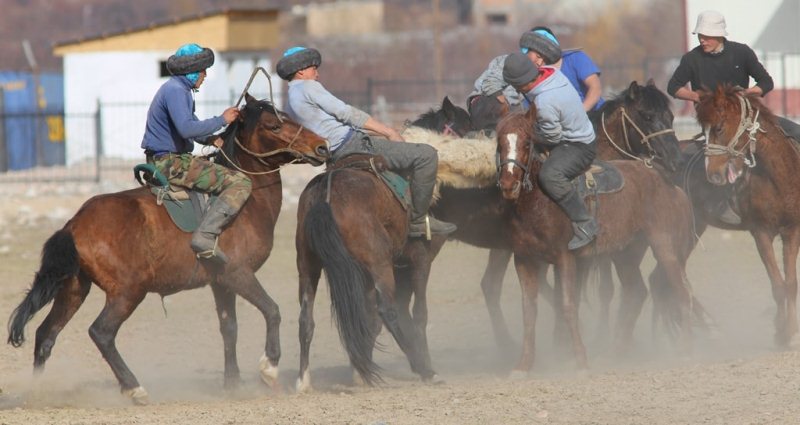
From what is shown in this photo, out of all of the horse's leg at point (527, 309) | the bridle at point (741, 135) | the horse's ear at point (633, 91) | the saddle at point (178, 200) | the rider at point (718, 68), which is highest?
the rider at point (718, 68)

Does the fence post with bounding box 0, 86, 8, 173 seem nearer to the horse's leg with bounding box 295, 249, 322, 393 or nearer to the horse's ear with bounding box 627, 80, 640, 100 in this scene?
the horse's ear with bounding box 627, 80, 640, 100

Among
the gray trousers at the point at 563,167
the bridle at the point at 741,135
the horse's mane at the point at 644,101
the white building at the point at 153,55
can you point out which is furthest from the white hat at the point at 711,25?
the white building at the point at 153,55

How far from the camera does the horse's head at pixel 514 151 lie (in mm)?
8844

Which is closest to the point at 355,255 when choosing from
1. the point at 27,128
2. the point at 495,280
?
the point at 495,280

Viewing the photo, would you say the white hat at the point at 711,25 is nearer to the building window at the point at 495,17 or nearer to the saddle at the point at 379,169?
the saddle at the point at 379,169

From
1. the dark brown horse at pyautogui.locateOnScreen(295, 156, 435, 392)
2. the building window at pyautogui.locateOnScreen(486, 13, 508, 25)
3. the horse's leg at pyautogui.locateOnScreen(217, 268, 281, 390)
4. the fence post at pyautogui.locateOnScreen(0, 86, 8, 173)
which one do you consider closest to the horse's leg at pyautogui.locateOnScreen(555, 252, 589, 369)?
the dark brown horse at pyautogui.locateOnScreen(295, 156, 435, 392)

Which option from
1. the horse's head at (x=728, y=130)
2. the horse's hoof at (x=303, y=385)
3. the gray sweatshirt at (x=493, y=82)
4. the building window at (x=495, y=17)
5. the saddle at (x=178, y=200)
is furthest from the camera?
the building window at (x=495, y=17)

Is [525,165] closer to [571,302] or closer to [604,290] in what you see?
A: [571,302]

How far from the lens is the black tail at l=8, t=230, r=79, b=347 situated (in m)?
8.20

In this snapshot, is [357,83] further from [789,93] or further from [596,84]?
[596,84]

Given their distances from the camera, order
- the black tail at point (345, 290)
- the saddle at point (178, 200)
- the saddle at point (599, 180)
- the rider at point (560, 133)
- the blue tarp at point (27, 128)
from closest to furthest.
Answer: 1. the black tail at point (345, 290)
2. the saddle at point (178, 200)
3. the rider at point (560, 133)
4. the saddle at point (599, 180)
5. the blue tarp at point (27, 128)

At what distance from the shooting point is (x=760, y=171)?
410 inches

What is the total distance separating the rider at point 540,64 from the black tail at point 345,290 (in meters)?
2.20

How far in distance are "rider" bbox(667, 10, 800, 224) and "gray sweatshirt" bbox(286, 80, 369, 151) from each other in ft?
10.8
